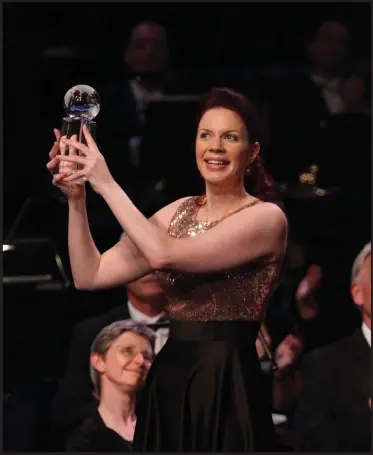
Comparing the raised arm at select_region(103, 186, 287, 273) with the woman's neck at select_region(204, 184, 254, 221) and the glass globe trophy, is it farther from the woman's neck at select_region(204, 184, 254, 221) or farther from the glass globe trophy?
the glass globe trophy

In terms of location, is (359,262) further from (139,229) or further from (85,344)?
(139,229)

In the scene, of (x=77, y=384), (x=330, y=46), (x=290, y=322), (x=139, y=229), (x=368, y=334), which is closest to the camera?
(x=139, y=229)

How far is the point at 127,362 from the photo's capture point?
3.67 meters

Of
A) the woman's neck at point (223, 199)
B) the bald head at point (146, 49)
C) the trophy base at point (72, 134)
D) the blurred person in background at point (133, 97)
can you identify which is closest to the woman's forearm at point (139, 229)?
the trophy base at point (72, 134)

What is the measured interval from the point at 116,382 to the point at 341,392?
792 mm

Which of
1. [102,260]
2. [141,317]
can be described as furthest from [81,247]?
[141,317]

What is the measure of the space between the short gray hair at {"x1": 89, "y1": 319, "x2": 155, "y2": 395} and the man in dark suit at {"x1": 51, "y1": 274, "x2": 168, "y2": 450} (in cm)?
10

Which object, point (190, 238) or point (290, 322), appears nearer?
point (190, 238)

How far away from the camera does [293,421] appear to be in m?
3.85

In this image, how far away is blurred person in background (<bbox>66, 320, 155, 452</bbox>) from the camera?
3.66m

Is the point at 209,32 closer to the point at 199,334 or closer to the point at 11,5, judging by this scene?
the point at 11,5

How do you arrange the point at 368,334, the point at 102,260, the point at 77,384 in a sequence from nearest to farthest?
the point at 102,260 → the point at 368,334 → the point at 77,384

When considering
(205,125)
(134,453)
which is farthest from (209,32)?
(134,453)

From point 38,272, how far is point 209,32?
6.18 feet
